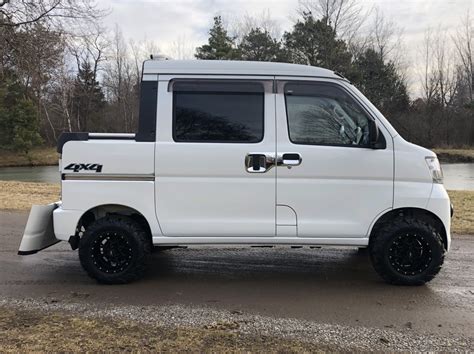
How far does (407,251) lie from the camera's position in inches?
201

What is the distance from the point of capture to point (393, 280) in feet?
16.8

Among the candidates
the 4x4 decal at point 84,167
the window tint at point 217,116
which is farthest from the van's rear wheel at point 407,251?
the 4x4 decal at point 84,167

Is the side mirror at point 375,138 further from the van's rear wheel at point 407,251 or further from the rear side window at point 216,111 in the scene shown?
the rear side window at point 216,111

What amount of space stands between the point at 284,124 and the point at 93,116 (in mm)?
62413

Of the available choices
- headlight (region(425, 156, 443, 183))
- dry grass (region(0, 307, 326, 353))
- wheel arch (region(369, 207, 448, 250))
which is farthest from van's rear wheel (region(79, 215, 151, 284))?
headlight (region(425, 156, 443, 183))

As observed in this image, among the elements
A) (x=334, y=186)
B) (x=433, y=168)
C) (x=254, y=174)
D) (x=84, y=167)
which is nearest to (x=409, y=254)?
(x=433, y=168)

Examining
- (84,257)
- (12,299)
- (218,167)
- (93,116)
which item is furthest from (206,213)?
(93,116)

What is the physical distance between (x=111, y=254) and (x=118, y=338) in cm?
155

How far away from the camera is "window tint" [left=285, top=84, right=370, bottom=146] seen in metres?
5.08

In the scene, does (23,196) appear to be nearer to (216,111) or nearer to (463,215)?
(216,111)

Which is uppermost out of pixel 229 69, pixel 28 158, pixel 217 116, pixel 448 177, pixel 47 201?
pixel 229 69

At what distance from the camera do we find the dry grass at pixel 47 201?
8625 millimetres

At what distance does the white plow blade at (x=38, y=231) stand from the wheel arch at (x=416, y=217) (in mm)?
3596

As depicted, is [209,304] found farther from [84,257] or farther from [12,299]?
[12,299]
